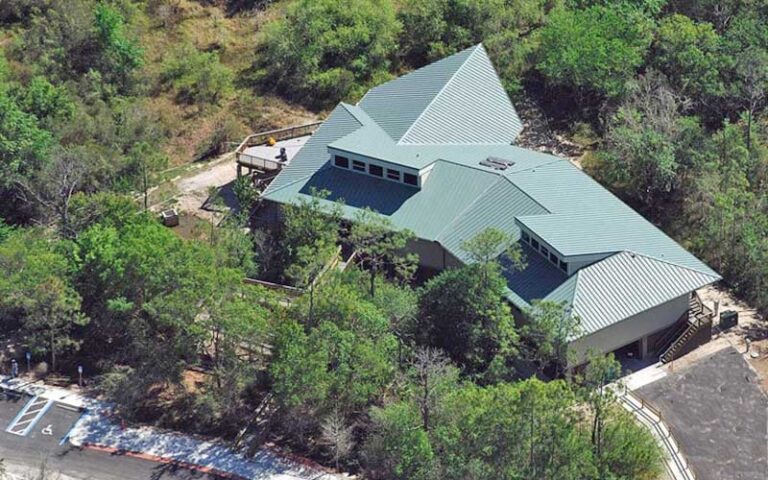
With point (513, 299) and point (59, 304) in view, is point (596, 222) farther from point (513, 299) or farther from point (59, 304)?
point (59, 304)

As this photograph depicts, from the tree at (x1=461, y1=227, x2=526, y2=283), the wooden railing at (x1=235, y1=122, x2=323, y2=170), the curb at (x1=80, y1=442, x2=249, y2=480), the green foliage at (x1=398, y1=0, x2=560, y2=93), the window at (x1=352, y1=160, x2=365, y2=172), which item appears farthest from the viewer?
the green foliage at (x1=398, y1=0, x2=560, y2=93)

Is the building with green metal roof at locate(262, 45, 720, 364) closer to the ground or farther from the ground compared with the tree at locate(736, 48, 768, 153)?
closer to the ground


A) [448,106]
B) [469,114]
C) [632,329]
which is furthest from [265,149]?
[632,329]

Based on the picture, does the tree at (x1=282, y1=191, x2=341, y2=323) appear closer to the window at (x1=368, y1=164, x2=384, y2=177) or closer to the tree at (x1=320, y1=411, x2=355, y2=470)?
the window at (x1=368, y1=164, x2=384, y2=177)

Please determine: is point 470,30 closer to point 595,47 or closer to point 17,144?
point 595,47

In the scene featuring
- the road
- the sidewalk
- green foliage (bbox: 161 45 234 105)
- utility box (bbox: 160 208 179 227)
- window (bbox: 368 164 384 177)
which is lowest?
the road

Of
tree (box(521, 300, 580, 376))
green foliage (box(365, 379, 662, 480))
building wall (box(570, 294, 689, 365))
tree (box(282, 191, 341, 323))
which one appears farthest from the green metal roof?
tree (box(282, 191, 341, 323))

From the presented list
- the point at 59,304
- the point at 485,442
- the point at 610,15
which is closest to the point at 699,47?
the point at 610,15

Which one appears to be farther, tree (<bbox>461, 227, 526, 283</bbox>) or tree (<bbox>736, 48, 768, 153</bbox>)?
tree (<bbox>736, 48, 768, 153</bbox>)

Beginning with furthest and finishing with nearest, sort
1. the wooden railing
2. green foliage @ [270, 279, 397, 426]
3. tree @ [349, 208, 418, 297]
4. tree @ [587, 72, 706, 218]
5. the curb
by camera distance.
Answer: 1. the wooden railing
2. tree @ [587, 72, 706, 218]
3. tree @ [349, 208, 418, 297]
4. green foliage @ [270, 279, 397, 426]
5. the curb
